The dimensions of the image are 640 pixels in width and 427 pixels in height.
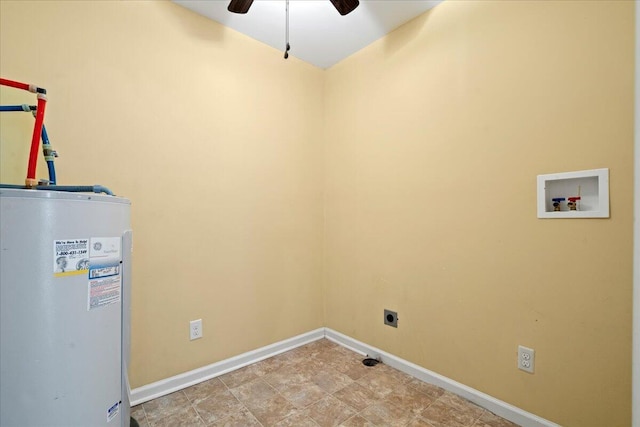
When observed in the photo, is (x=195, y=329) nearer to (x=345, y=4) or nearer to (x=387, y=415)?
(x=387, y=415)

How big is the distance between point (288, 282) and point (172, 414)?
3.63ft

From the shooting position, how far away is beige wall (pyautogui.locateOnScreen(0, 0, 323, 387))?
1.46m

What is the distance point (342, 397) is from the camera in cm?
168

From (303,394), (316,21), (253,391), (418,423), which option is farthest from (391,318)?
(316,21)

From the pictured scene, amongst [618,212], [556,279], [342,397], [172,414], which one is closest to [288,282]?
[342,397]

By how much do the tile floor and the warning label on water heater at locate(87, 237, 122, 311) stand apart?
3.06ft

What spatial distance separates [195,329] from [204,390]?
365mm

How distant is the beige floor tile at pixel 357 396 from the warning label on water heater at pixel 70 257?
148cm

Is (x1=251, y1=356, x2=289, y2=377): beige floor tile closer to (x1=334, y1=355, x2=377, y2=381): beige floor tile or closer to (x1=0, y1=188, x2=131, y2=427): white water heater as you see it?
(x1=334, y1=355, x2=377, y2=381): beige floor tile

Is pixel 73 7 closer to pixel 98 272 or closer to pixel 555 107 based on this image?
pixel 98 272

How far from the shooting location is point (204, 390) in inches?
69.0

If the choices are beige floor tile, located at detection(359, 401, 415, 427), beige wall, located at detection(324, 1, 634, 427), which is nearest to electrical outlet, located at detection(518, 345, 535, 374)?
beige wall, located at detection(324, 1, 634, 427)

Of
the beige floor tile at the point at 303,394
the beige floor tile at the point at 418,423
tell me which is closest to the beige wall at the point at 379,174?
the beige floor tile at the point at 418,423

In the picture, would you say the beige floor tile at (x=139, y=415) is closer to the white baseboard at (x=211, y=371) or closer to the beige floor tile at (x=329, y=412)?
the white baseboard at (x=211, y=371)
